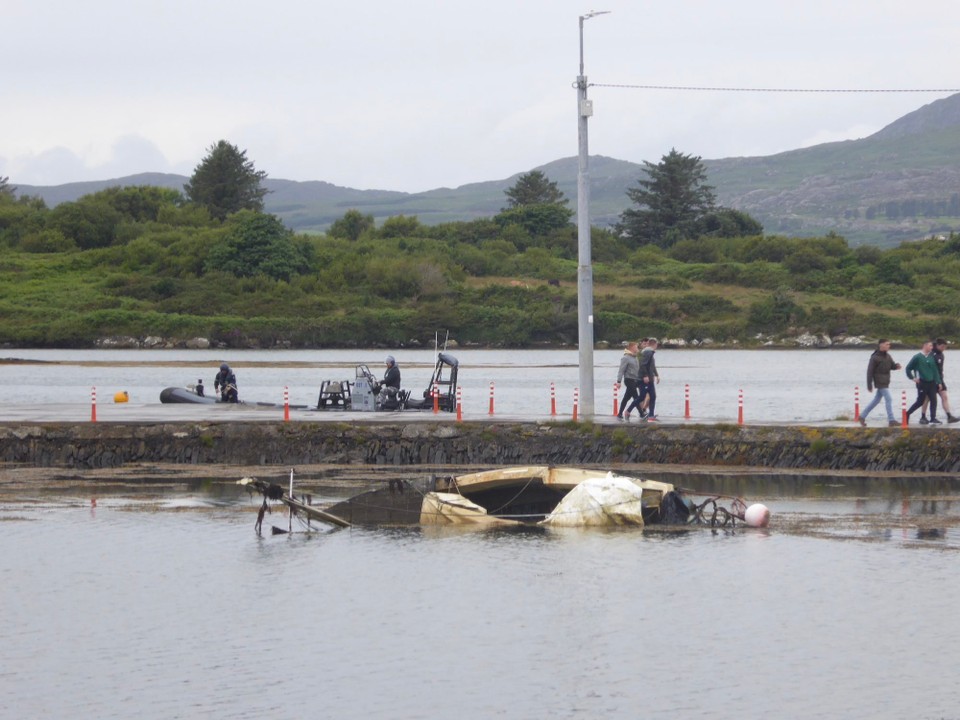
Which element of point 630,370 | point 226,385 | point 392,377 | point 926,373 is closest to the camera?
point 926,373

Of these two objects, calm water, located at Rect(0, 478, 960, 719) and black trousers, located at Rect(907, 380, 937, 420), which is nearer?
calm water, located at Rect(0, 478, 960, 719)

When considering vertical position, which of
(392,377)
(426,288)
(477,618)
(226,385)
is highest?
(426,288)

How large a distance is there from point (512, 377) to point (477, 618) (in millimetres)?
61890

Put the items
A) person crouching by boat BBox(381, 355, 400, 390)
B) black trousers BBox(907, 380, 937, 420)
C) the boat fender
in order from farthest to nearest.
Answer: person crouching by boat BBox(381, 355, 400, 390) → black trousers BBox(907, 380, 937, 420) → the boat fender

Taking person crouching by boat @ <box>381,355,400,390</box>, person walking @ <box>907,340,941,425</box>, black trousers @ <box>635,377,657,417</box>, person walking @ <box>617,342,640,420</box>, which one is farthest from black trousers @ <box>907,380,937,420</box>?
person crouching by boat @ <box>381,355,400,390</box>

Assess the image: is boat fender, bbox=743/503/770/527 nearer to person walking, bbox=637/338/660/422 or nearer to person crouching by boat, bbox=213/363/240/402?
person walking, bbox=637/338/660/422

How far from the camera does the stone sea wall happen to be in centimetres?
3105

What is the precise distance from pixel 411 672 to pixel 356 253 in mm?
128383

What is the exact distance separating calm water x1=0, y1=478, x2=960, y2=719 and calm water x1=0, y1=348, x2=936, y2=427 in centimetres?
1140

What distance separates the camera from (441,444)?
3266cm

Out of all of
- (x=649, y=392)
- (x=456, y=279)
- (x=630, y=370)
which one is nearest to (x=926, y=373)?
(x=649, y=392)

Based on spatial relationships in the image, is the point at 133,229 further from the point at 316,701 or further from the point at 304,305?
the point at 316,701

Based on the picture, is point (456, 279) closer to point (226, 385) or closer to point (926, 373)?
point (226, 385)

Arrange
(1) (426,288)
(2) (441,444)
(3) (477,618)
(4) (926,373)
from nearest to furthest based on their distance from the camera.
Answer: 1. (3) (477,618)
2. (4) (926,373)
3. (2) (441,444)
4. (1) (426,288)
